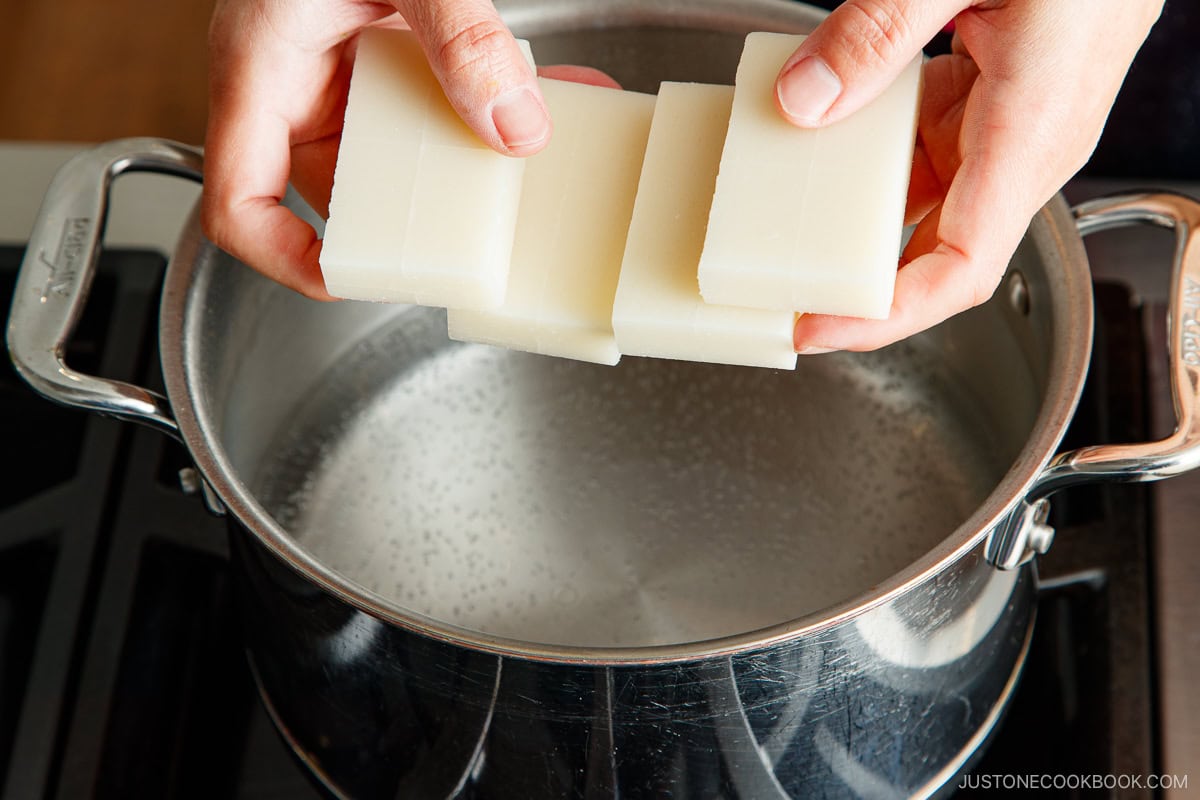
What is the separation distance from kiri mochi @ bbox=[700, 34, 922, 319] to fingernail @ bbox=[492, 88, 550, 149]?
0.32 feet

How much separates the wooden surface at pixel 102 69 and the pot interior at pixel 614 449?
766mm

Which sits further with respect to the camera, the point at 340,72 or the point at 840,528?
the point at 840,528

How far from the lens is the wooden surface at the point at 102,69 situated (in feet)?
5.03

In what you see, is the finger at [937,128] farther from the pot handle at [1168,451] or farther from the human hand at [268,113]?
the human hand at [268,113]

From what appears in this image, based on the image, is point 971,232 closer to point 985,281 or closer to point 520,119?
point 985,281

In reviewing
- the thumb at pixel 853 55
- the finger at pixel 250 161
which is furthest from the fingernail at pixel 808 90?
the finger at pixel 250 161

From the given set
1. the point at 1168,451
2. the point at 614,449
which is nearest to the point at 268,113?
the point at 614,449

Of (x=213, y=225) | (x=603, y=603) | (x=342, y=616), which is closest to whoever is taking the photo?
(x=342, y=616)

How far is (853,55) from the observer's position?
0.55 meters

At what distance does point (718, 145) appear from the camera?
62 centimetres

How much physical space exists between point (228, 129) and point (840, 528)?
49cm

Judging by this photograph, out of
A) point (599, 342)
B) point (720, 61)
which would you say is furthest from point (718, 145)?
point (720, 61)

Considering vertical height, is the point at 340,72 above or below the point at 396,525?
above

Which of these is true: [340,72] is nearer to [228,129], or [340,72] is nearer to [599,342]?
[228,129]
